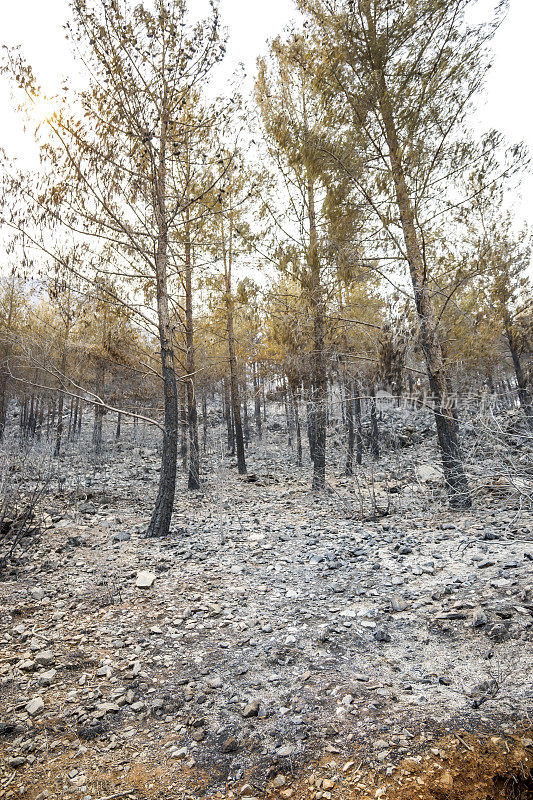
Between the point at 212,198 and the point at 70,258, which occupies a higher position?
the point at 212,198

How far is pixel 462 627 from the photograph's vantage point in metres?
3.23

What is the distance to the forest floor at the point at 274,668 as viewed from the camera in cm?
209

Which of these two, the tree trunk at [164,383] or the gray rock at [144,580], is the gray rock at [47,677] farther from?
the tree trunk at [164,383]

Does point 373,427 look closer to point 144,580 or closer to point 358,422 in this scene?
point 358,422

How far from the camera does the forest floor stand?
209 cm

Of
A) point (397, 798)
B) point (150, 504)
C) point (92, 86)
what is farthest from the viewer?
point (150, 504)

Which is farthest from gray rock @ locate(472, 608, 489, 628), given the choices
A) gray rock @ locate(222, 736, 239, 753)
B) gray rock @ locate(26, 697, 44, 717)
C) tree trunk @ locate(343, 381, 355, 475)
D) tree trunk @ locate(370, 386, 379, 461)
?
tree trunk @ locate(343, 381, 355, 475)

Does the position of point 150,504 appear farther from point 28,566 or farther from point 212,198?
point 212,198

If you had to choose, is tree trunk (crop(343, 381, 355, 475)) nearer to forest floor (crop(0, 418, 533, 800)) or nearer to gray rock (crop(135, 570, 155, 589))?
forest floor (crop(0, 418, 533, 800))

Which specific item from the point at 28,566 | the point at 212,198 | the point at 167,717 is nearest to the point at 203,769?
the point at 167,717

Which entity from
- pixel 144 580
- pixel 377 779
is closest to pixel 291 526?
pixel 144 580

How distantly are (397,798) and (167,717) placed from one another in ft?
5.00

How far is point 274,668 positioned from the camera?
302 centimetres

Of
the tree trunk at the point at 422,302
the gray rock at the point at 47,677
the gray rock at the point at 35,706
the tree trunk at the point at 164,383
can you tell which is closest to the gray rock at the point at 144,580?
the gray rock at the point at 47,677
